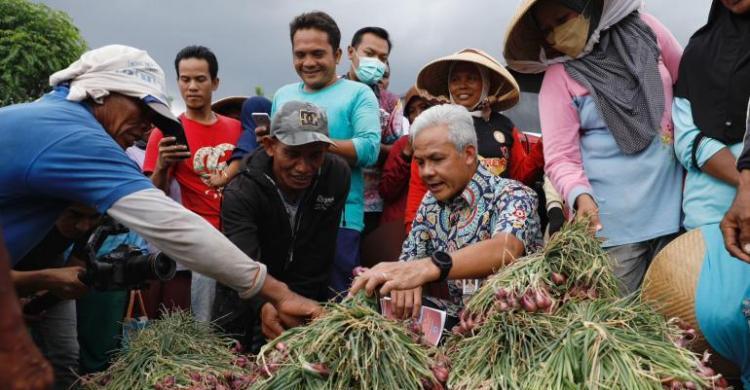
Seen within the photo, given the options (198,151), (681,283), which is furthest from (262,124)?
(681,283)

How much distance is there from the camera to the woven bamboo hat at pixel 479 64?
3.79m

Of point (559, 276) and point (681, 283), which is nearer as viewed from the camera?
point (559, 276)

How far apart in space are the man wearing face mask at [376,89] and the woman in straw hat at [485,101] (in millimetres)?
516

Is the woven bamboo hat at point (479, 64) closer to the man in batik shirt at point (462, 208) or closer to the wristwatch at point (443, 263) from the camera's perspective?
the man in batik shirt at point (462, 208)

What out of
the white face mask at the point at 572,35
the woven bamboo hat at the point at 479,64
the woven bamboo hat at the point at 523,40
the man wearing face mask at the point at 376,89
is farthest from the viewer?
the man wearing face mask at the point at 376,89

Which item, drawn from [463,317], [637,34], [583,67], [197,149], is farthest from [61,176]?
[637,34]

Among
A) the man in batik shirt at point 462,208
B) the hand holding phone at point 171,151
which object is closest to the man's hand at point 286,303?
the man in batik shirt at point 462,208

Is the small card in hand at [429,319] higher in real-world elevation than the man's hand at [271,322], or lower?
higher

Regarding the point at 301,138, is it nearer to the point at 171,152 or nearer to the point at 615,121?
the point at 171,152

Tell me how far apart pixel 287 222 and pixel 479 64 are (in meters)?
1.42

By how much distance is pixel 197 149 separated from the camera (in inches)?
164

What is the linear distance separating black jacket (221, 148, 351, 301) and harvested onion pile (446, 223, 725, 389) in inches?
52.3

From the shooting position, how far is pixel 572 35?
3.08 m

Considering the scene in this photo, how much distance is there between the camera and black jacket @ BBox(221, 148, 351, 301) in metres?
3.25
